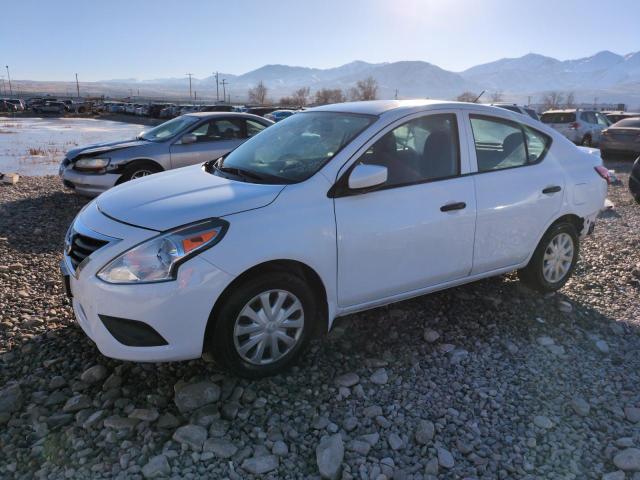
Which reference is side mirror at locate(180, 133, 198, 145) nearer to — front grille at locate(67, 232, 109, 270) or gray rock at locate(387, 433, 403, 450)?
front grille at locate(67, 232, 109, 270)

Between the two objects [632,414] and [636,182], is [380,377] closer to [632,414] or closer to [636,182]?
[632,414]

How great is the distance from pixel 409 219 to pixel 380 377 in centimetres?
105

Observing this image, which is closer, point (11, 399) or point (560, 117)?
point (11, 399)

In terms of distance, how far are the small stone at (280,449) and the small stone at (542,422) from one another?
4.61 feet

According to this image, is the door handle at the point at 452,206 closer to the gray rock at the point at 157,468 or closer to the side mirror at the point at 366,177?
the side mirror at the point at 366,177

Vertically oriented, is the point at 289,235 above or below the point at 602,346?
above

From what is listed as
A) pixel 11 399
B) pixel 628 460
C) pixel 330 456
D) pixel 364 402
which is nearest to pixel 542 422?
pixel 628 460

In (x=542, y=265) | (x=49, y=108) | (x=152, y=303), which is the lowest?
(x=542, y=265)

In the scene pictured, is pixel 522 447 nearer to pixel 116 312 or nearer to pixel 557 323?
pixel 557 323

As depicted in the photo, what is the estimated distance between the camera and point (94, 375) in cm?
322

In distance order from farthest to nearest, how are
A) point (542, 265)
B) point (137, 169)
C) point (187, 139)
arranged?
point (187, 139) < point (137, 169) < point (542, 265)

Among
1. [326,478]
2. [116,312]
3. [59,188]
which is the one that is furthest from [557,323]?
[59,188]

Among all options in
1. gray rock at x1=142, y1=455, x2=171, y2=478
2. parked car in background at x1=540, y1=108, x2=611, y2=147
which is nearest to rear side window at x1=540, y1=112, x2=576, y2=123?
parked car in background at x1=540, y1=108, x2=611, y2=147

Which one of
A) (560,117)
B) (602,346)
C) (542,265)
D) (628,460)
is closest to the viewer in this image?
(628,460)
